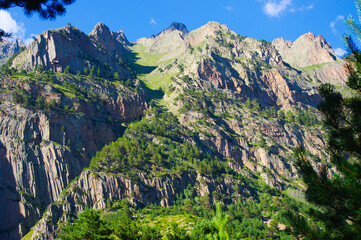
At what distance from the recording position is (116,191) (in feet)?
400

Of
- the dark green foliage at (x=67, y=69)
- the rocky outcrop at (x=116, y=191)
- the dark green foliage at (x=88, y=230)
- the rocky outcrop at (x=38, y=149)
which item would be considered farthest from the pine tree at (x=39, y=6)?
the dark green foliage at (x=67, y=69)

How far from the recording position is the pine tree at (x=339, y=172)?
7.87m

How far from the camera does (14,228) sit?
337 feet

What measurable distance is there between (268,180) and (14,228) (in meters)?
132

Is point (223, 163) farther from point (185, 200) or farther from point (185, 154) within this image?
point (185, 200)

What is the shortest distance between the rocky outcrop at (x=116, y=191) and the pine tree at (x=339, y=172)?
10904 centimetres

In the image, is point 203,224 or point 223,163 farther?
point 223,163

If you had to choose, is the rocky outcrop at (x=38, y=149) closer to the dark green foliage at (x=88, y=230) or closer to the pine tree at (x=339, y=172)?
the dark green foliage at (x=88, y=230)

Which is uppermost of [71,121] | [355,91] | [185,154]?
[71,121]

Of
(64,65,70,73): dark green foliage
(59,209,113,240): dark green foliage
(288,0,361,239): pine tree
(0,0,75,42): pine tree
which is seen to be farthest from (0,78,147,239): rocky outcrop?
(288,0,361,239): pine tree

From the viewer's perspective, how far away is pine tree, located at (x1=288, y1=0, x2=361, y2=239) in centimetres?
787

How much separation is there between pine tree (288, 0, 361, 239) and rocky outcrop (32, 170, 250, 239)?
358 feet

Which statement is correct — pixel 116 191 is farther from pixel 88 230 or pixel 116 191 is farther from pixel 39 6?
pixel 39 6

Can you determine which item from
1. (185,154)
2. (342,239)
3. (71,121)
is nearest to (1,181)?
(71,121)
